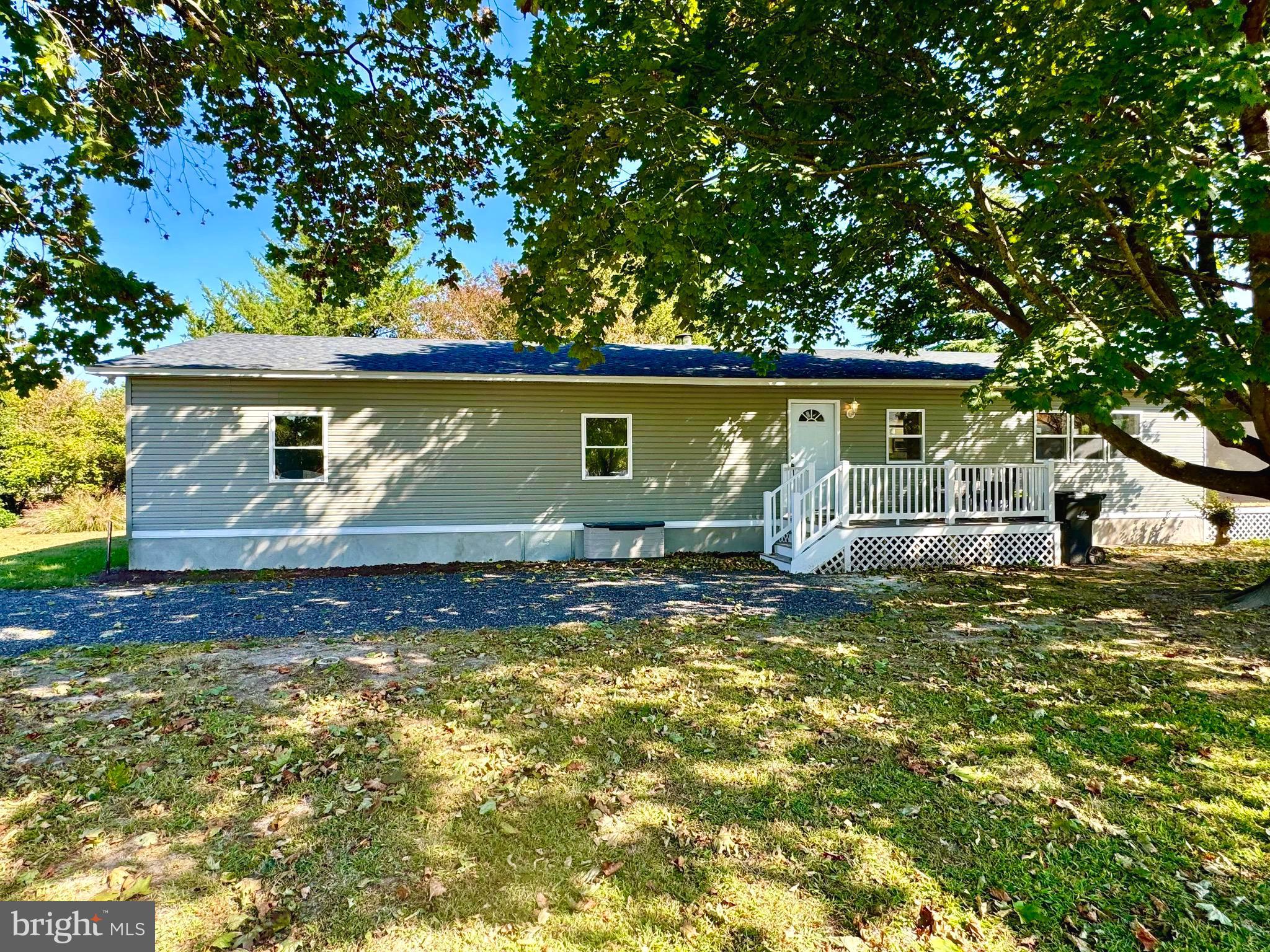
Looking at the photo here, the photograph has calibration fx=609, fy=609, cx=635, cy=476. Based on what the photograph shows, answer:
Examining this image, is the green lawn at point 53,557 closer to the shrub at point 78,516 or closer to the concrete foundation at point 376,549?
the shrub at point 78,516

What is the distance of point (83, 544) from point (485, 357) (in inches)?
378

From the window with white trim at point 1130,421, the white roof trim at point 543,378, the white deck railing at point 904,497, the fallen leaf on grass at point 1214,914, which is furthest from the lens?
the window with white trim at point 1130,421

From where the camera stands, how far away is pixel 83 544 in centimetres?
1284

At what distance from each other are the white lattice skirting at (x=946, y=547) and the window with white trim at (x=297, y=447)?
8.48 metres

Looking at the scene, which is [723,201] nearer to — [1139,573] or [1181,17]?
[1181,17]

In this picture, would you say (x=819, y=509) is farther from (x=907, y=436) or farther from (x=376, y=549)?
(x=376, y=549)

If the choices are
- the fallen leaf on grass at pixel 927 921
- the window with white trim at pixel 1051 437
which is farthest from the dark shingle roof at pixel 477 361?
the fallen leaf on grass at pixel 927 921

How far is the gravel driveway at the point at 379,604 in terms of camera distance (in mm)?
6277

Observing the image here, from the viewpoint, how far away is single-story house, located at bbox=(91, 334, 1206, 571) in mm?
9797

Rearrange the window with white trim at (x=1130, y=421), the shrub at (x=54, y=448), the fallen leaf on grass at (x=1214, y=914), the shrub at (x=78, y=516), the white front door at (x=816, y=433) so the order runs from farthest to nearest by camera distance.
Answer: the shrub at (x=54, y=448) → the shrub at (x=78, y=516) → the window with white trim at (x=1130, y=421) → the white front door at (x=816, y=433) → the fallen leaf on grass at (x=1214, y=914)

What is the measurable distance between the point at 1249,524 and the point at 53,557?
78.2 feet

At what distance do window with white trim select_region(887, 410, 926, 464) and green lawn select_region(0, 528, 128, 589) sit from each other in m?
13.7

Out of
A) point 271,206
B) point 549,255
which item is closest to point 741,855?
point 549,255

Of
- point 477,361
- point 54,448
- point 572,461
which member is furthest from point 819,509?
point 54,448
